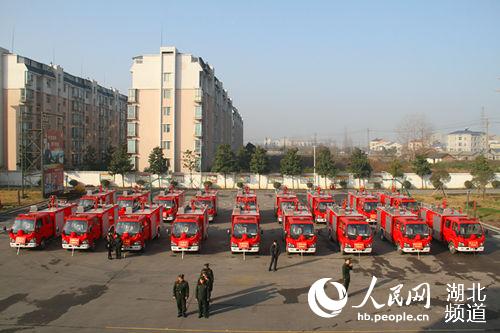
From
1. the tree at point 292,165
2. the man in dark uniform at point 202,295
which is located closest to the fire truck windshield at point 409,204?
the man in dark uniform at point 202,295

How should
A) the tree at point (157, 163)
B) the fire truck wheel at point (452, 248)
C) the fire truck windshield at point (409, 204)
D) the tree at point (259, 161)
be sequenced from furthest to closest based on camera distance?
1. the tree at point (259, 161)
2. the tree at point (157, 163)
3. the fire truck windshield at point (409, 204)
4. the fire truck wheel at point (452, 248)

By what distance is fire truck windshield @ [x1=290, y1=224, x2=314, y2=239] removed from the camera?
73.8 ft

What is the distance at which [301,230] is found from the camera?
22609 millimetres

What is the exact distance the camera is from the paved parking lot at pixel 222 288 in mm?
13711

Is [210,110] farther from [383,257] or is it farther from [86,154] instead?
[383,257]

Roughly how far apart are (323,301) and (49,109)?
62463 mm

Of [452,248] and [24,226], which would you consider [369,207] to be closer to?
[452,248]

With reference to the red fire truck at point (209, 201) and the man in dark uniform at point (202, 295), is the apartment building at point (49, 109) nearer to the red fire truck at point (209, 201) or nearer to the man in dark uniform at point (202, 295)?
the red fire truck at point (209, 201)

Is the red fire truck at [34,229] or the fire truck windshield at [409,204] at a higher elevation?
the fire truck windshield at [409,204]

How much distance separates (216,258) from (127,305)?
24.5ft

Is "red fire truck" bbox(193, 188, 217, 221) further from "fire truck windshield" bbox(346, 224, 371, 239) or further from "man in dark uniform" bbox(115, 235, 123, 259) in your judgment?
"fire truck windshield" bbox(346, 224, 371, 239)

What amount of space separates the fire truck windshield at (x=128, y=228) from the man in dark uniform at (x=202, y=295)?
31.9ft

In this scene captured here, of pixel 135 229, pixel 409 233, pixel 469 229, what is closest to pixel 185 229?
pixel 135 229

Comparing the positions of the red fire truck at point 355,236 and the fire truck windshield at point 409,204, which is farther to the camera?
the fire truck windshield at point 409,204
